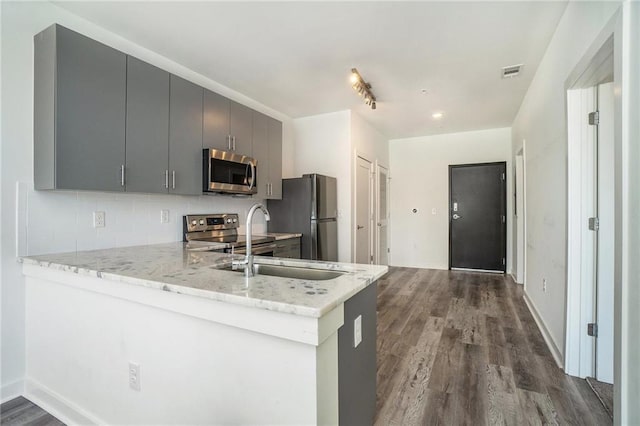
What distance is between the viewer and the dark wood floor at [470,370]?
1.71 m

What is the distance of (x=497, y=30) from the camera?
94.0 inches

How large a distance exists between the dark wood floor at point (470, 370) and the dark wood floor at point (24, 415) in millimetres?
1828

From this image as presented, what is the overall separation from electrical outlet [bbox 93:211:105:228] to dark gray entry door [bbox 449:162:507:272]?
5356 millimetres

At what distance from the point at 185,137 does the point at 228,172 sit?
1.67 feet

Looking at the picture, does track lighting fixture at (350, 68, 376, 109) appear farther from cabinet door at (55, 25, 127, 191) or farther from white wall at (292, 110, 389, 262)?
cabinet door at (55, 25, 127, 191)

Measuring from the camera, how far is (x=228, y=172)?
296 cm

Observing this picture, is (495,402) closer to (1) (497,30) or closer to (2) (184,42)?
(1) (497,30)

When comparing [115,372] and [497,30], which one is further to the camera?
[497,30]

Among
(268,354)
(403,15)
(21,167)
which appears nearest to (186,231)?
(21,167)

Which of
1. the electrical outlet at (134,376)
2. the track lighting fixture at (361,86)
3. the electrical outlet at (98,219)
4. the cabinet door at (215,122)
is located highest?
the track lighting fixture at (361,86)

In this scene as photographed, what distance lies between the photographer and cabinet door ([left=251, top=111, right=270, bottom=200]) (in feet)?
11.2

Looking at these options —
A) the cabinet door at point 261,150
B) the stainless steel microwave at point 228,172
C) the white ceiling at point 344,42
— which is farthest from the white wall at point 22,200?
the cabinet door at point 261,150

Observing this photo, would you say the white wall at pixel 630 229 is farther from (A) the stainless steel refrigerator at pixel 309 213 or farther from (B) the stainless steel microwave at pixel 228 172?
(A) the stainless steel refrigerator at pixel 309 213

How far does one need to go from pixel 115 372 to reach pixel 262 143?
259 centimetres
